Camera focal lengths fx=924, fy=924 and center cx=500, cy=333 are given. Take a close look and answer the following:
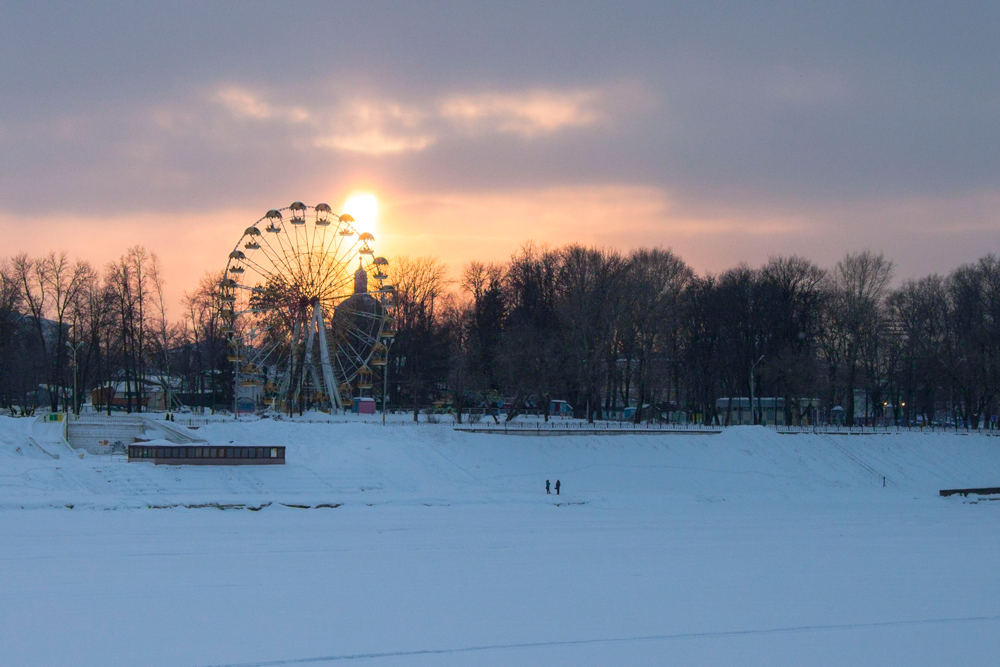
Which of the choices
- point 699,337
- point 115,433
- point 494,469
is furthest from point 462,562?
point 699,337

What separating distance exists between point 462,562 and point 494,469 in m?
21.9

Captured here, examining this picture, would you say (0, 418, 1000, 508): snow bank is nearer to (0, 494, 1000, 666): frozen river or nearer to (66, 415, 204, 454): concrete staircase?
(66, 415, 204, 454): concrete staircase

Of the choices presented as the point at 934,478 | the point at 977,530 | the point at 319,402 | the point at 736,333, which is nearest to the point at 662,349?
the point at 736,333

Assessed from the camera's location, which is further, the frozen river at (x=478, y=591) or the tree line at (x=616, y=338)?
the tree line at (x=616, y=338)

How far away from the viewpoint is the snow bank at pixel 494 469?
34.7 meters

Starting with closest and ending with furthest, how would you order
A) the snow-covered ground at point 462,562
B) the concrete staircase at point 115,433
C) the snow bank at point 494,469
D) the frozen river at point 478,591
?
the frozen river at point 478,591
the snow-covered ground at point 462,562
the snow bank at point 494,469
the concrete staircase at point 115,433

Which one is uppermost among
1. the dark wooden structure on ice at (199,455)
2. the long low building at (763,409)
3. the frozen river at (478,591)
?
the long low building at (763,409)

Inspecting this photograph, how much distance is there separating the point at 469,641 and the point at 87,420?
118 ft

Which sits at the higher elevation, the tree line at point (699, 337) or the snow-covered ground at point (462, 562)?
the tree line at point (699, 337)

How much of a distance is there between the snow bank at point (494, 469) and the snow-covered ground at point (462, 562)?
18 cm

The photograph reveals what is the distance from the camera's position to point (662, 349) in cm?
6950

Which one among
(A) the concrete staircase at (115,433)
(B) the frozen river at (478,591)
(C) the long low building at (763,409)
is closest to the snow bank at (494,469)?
(A) the concrete staircase at (115,433)

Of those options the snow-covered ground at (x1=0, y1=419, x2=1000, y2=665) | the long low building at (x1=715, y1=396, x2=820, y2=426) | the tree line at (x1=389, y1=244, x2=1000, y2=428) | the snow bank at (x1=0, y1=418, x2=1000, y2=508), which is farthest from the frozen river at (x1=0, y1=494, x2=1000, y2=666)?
the long low building at (x1=715, y1=396, x2=820, y2=426)

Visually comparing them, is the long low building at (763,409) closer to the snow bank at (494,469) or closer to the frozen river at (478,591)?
the snow bank at (494,469)
